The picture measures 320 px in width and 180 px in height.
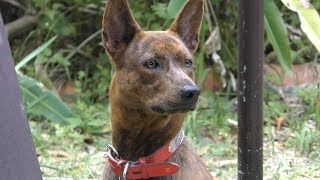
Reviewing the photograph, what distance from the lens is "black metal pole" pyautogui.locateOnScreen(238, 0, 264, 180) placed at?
3.15m

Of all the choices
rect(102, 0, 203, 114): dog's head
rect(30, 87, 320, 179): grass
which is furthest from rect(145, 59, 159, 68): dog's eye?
rect(30, 87, 320, 179): grass

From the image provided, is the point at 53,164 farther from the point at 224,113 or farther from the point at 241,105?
the point at 241,105

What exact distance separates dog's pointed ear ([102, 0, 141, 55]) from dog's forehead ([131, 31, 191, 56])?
59mm

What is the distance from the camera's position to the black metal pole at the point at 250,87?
3146mm

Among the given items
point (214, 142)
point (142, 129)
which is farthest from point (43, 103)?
point (142, 129)

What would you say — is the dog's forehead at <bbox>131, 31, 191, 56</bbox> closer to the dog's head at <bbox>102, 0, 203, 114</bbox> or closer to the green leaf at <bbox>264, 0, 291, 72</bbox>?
the dog's head at <bbox>102, 0, 203, 114</bbox>

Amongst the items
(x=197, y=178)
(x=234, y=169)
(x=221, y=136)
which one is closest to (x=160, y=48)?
(x=197, y=178)

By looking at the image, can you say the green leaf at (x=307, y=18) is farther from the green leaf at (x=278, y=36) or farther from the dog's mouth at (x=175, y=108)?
the green leaf at (x=278, y=36)

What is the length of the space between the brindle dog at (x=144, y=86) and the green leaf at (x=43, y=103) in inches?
98.8

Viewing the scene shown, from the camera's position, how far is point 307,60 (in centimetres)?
686

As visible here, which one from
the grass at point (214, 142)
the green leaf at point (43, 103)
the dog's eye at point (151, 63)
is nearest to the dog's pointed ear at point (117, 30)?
the dog's eye at point (151, 63)

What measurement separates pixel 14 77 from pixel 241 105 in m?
1.13

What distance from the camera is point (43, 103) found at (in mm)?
5895

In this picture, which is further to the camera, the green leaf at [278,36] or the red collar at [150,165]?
the green leaf at [278,36]
